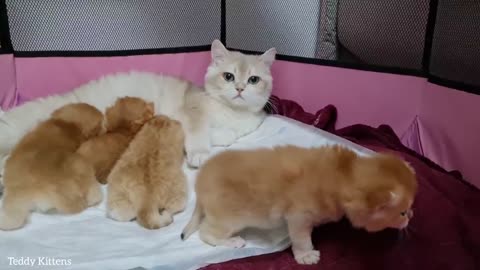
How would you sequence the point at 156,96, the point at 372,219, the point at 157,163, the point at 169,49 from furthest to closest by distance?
the point at 169,49
the point at 156,96
the point at 157,163
the point at 372,219

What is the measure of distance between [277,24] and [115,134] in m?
0.95

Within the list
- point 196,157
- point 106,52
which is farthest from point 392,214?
point 106,52

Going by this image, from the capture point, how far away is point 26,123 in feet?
5.29

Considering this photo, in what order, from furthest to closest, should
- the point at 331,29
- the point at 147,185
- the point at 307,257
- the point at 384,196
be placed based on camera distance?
the point at 331,29 < the point at 147,185 < the point at 307,257 < the point at 384,196

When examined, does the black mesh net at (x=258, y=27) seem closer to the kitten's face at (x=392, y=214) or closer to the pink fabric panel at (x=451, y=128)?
the pink fabric panel at (x=451, y=128)

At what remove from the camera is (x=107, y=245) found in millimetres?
1202

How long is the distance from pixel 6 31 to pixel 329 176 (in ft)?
4.78

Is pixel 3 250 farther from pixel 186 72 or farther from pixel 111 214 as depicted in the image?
pixel 186 72

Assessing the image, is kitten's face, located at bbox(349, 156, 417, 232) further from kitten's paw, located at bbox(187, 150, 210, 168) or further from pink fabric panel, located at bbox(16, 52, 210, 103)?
pink fabric panel, located at bbox(16, 52, 210, 103)

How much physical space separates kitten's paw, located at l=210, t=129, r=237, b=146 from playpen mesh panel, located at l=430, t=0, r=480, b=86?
0.76 metres

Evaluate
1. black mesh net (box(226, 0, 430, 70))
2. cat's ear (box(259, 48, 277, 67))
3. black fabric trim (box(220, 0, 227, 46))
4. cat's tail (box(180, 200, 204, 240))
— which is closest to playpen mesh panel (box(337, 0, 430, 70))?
black mesh net (box(226, 0, 430, 70))

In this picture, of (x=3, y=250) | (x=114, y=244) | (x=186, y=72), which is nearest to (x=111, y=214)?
(x=114, y=244)

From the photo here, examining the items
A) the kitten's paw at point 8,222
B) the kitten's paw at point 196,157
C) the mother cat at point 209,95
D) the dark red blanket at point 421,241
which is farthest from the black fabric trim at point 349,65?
the kitten's paw at point 8,222

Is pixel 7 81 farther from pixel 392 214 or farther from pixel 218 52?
pixel 392 214
